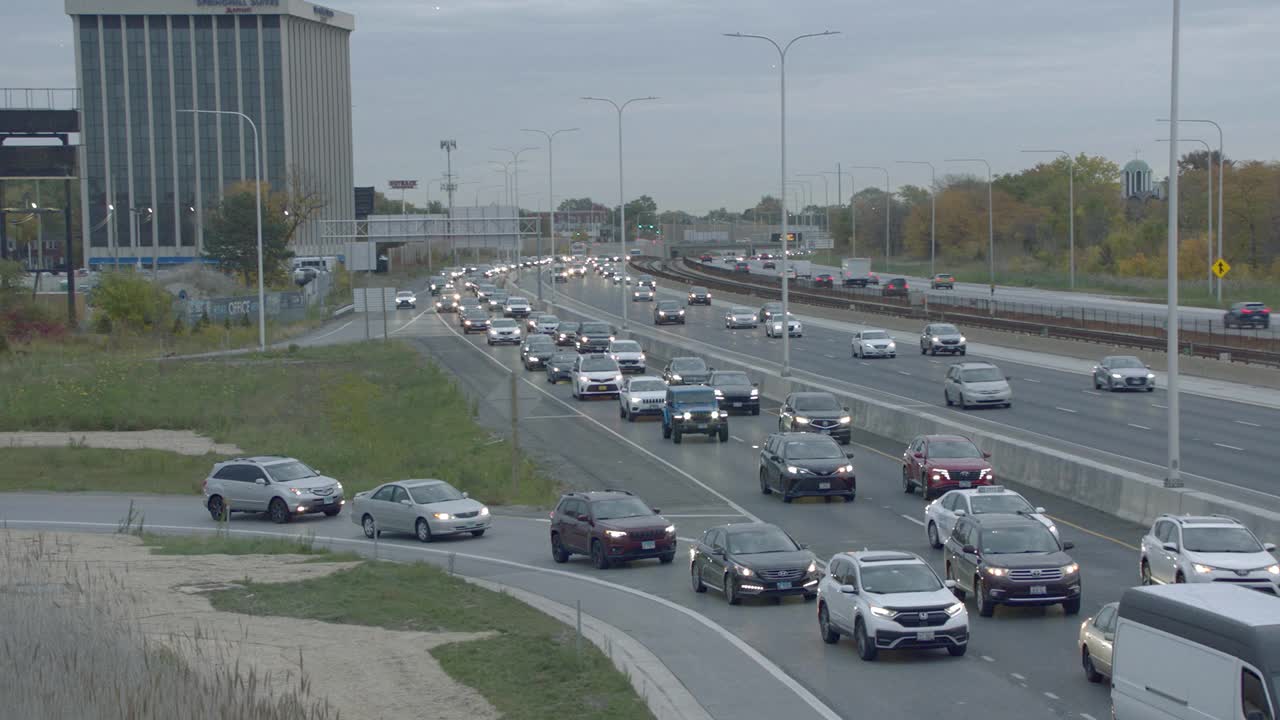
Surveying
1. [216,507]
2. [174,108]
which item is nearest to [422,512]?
[216,507]

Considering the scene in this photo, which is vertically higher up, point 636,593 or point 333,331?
point 333,331

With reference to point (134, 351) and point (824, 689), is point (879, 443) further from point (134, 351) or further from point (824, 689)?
point (134, 351)

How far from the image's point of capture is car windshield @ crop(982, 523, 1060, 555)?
20516 millimetres

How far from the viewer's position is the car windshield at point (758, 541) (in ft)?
73.6

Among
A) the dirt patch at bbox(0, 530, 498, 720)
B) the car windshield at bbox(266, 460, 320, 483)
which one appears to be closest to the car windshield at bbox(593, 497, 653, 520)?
the dirt patch at bbox(0, 530, 498, 720)

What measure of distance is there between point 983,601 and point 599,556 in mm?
8542

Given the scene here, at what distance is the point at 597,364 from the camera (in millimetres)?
57406

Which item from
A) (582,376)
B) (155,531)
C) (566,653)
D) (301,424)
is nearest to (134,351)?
Result: (301,424)

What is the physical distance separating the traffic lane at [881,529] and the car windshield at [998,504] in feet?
3.96

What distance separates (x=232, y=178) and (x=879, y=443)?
406 ft

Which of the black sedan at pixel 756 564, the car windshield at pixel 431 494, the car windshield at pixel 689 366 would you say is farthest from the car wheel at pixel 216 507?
the car windshield at pixel 689 366

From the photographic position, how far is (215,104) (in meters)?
150

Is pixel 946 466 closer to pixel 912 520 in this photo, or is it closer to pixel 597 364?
pixel 912 520

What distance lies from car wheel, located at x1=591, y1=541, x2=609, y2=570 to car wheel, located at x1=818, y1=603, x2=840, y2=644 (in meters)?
7.35
